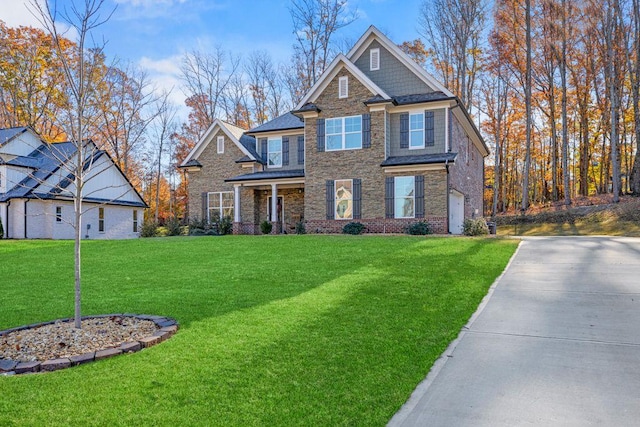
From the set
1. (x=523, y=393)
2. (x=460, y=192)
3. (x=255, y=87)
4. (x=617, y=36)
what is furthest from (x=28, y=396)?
(x=255, y=87)

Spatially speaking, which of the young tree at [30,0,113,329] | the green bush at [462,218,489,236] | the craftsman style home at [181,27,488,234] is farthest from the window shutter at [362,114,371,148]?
the young tree at [30,0,113,329]

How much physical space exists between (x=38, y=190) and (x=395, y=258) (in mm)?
21278

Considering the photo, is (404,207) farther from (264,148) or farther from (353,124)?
(264,148)

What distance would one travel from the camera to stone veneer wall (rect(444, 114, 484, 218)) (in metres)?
18.4

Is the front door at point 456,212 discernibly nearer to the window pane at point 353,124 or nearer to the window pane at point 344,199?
the window pane at point 344,199

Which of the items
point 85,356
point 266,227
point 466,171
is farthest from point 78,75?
point 466,171

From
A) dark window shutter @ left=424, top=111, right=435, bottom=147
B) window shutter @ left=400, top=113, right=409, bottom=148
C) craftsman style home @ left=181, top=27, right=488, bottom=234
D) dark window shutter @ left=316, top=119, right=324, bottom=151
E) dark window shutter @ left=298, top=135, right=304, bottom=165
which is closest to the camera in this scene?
craftsman style home @ left=181, top=27, right=488, bottom=234

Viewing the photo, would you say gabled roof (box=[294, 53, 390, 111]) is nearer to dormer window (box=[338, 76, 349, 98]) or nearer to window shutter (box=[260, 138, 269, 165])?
dormer window (box=[338, 76, 349, 98])

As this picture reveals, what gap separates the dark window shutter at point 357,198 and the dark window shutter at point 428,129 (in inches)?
135

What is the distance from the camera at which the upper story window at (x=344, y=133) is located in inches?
729

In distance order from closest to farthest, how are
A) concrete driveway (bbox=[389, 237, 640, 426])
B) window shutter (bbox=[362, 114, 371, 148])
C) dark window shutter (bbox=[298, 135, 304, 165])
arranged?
1. concrete driveway (bbox=[389, 237, 640, 426])
2. window shutter (bbox=[362, 114, 371, 148])
3. dark window shutter (bbox=[298, 135, 304, 165])

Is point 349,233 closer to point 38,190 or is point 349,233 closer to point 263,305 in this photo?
point 263,305

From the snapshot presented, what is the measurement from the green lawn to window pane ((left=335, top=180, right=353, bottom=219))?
7720mm

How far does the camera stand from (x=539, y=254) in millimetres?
10875
